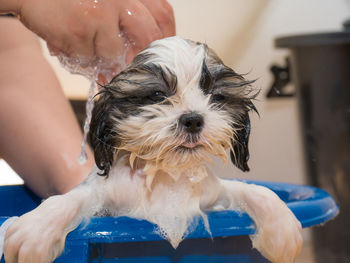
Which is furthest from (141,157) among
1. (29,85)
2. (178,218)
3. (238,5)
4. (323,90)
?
(238,5)

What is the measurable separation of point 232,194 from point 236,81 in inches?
7.6

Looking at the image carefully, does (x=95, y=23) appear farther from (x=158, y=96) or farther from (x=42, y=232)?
(x=42, y=232)

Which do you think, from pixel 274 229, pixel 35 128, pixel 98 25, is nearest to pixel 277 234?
pixel 274 229

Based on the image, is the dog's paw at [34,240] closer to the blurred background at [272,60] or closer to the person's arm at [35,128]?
the person's arm at [35,128]

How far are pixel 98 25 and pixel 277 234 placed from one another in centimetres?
56

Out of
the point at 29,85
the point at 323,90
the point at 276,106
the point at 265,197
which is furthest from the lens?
the point at 276,106

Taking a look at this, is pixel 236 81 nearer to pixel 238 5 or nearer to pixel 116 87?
pixel 116 87

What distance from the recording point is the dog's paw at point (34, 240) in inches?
30.3

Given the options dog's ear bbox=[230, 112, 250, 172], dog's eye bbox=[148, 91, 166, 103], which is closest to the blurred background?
dog's ear bbox=[230, 112, 250, 172]

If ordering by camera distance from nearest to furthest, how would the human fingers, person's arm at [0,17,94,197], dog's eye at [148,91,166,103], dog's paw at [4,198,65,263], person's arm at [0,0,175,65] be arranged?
dog's paw at [4,198,65,263] → dog's eye at [148,91,166,103] → person's arm at [0,0,175,65] → the human fingers → person's arm at [0,17,94,197]

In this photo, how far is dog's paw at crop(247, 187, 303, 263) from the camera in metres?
0.83

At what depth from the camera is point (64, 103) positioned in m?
1.68

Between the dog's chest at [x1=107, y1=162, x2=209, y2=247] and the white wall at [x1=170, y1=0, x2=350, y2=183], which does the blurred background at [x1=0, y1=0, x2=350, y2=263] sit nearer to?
the white wall at [x1=170, y1=0, x2=350, y2=183]

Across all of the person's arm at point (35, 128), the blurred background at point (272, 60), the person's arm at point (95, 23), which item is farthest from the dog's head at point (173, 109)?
the blurred background at point (272, 60)
